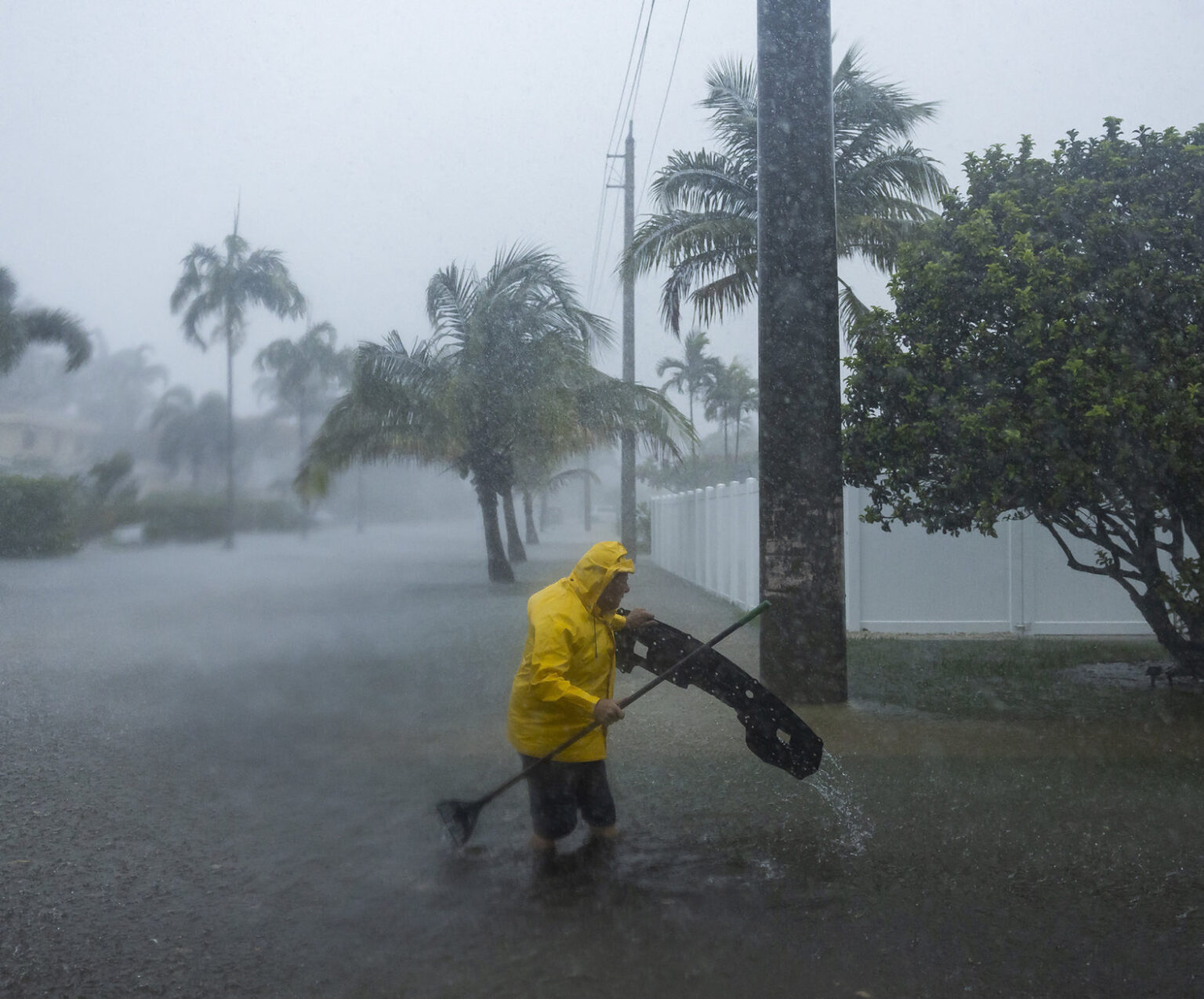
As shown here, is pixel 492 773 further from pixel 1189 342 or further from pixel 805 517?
pixel 1189 342

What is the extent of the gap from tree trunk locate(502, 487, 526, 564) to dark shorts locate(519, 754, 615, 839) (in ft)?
55.6

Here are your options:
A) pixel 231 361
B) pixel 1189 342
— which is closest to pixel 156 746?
pixel 231 361

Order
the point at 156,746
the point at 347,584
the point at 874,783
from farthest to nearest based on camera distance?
the point at 347,584
the point at 156,746
the point at 874,783

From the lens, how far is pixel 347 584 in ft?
51.6

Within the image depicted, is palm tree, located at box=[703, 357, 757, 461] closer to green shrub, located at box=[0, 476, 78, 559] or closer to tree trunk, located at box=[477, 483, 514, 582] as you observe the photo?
tree trunk, located at box=[477, 483, 514, 582]

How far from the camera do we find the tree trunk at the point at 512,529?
22734 millimetres

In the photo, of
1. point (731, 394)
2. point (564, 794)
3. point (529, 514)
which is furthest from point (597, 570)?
point (731, 394)

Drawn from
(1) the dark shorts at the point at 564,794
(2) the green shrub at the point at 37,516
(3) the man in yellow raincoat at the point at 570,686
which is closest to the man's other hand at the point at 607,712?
(3) the man in yellow raincoat at the point at 570,686

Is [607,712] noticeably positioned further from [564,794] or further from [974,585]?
[974,585]

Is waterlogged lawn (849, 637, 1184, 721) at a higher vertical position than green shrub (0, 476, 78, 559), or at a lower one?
lower

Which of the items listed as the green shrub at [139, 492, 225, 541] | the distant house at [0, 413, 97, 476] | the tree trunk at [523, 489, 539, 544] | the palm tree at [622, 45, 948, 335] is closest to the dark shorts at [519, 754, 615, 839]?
the green shrub at [139, 492, 225, 541]

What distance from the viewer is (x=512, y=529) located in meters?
24.2

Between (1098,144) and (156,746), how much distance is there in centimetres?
787

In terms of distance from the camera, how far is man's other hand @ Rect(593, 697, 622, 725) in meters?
4.23
